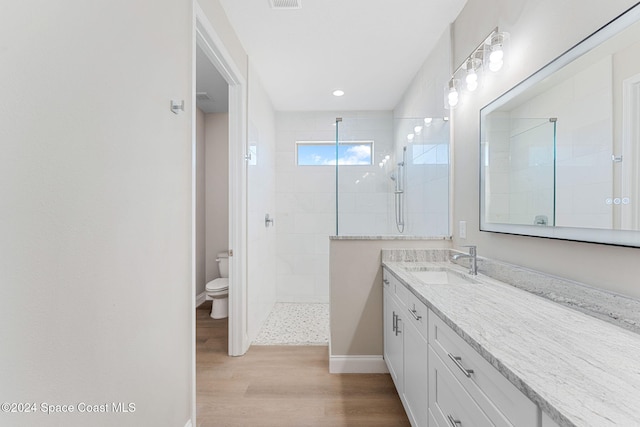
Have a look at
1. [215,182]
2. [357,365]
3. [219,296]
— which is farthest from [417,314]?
[215,182]

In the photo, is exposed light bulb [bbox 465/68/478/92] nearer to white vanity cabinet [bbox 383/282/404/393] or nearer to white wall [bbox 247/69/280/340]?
white vanity cabinet [bbox 383/282/404/393]

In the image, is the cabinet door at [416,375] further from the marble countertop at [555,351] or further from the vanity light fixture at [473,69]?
the vanity light fixture at [473,69]

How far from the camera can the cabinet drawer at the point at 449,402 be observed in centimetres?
91

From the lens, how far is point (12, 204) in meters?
0.68

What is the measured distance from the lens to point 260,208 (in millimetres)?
3230

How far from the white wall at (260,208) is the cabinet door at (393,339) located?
4.22 ft

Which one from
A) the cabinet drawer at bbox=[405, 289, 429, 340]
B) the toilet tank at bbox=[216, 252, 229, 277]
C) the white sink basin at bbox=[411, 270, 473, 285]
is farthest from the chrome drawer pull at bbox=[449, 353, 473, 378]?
the toilet tank at bbox=[216, 252, 229, 277]

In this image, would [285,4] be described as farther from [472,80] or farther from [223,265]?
[223,265]

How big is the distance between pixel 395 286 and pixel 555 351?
1123 mm

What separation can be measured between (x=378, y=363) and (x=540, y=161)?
1.80 metres

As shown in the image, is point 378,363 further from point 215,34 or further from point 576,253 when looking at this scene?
point 215,34

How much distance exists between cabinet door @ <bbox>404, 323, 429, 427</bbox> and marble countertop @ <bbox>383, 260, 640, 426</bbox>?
0.89 ft

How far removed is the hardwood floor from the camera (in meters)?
1.78

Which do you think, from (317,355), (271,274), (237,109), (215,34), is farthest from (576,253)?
(271,274)
